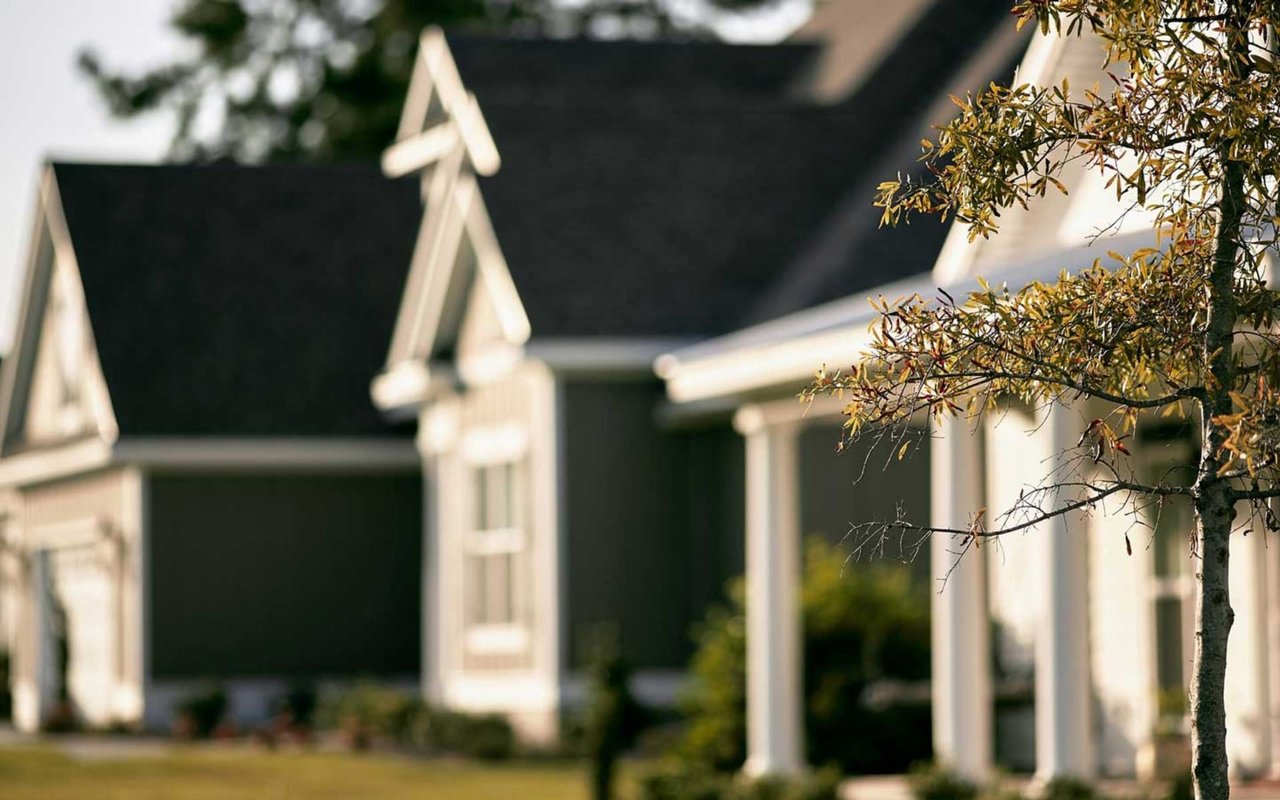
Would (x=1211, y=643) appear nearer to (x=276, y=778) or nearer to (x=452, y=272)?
(x=276, y=778)

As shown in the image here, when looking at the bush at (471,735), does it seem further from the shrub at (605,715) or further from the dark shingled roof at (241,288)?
the dark shingled roof at (241,288)

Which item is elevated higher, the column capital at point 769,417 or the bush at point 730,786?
the column capital at point 769,417

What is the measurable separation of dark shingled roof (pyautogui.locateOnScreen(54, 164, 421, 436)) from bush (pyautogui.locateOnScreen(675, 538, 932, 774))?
35.2 ft

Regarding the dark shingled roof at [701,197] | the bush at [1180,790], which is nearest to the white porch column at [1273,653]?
the bush at [1180,790]

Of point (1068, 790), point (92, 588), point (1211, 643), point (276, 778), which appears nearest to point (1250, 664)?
point (1068, 790)

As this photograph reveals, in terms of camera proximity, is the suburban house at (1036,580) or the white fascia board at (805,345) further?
the suburban house at (1036,580)

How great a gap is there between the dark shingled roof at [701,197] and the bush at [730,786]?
19.6 feet

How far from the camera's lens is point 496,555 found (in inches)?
966

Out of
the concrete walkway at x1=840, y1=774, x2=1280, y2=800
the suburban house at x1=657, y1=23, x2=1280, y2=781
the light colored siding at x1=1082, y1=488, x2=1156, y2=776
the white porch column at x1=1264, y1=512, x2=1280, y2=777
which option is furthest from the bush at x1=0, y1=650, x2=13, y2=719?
the white porch column at x1=1264, y1=512, x2=1280, y2=777

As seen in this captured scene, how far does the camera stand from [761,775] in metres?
16.9

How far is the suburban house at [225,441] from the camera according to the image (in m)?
28.5

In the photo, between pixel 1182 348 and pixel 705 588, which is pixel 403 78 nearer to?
pixel 705 588

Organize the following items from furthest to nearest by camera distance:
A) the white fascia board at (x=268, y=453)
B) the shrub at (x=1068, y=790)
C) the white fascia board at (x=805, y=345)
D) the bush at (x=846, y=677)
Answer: the white fascia board at (x=268, y=453), the bush at (x=846, y=677), the shrub at (x=1068, y=790), the white fascia board at (x=805, y=345)

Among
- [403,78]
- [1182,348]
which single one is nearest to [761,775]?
[1182,348]
